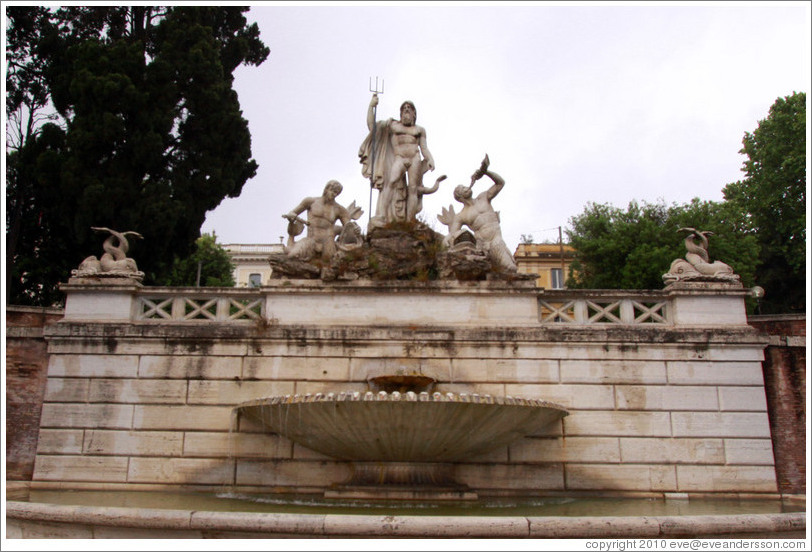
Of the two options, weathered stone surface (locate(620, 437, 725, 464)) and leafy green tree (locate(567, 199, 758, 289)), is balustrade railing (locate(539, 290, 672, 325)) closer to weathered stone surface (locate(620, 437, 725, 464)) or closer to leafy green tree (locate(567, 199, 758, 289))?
weathered stone surface (locate(620, 437, 725, 464))

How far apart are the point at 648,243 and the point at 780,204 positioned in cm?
568

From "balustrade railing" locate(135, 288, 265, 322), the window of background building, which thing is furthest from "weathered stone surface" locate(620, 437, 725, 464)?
the window of background building

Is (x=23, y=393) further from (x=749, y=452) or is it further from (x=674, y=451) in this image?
(x=749, y=452)

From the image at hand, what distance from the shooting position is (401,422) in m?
10.4

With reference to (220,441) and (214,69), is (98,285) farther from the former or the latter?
(214,69)

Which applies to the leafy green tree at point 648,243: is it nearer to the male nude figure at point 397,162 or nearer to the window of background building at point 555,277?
the window of background building at point 555,277

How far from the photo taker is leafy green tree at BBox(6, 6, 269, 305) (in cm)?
1964

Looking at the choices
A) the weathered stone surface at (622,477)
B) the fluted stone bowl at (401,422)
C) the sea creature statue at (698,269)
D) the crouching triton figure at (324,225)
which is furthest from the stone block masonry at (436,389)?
Result: the crouching triton figure at (324,225)

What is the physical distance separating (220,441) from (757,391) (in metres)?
10.3

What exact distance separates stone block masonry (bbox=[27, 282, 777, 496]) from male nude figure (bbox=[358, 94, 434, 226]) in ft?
8.09

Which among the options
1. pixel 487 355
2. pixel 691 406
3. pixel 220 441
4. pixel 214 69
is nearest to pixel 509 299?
pixel 487 355

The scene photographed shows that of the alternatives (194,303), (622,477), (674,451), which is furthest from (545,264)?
(194,303)

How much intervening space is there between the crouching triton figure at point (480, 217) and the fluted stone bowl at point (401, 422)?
4059 millimetres

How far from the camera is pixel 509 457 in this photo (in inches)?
505
